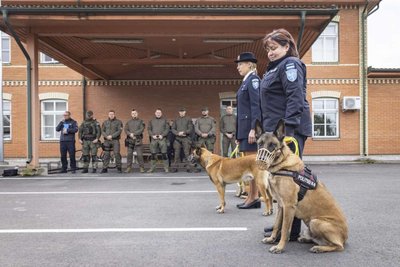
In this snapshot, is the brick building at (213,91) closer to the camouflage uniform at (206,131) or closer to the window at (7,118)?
the window at (7,118)

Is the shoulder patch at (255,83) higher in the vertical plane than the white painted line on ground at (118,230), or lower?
higher

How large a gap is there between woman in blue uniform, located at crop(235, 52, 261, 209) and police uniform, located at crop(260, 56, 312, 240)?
1.41 metres

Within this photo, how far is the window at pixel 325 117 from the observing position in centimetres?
1812

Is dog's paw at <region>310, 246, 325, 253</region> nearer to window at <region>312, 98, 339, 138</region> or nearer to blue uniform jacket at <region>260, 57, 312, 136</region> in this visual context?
blue uniform jacket at <region>260, 57, 312, 136</region>

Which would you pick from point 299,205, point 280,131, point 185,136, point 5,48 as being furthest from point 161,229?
point 5,48

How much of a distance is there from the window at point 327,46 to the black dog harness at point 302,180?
617 inches

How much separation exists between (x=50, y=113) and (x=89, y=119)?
6.17 meters

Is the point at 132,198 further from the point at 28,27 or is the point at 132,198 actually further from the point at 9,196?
the point at 28,27

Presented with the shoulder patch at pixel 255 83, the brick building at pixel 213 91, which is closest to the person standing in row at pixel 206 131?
the brick building at pixel 213 91

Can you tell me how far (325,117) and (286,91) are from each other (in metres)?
15.2

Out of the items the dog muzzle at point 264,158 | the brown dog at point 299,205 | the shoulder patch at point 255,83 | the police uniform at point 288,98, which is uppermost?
A: the shoulder patch at point 255,83

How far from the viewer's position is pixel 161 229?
15.4ft

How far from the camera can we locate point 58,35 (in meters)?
10.9

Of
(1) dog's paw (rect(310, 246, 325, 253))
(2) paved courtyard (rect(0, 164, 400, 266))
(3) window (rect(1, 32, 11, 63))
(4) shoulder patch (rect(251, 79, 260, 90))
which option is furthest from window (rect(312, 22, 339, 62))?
(1) dog's paw (rect(310, 246, 325, 253))
